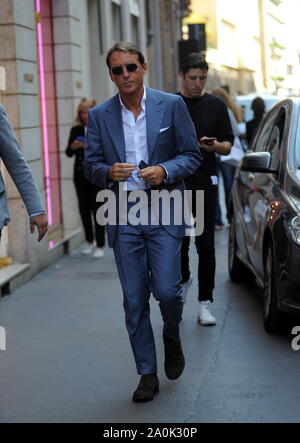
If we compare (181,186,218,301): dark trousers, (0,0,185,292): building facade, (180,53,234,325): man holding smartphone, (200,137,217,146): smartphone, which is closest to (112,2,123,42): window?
(0,0,185,292): building facade

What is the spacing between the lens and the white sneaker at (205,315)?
8445 millimetres

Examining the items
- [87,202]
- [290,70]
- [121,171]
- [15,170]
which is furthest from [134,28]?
[290,70]

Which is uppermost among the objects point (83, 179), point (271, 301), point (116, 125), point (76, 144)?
point (76, 144)

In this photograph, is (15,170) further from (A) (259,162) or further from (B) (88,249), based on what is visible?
(B) (88,249)

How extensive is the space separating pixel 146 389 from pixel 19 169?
146 centimetres

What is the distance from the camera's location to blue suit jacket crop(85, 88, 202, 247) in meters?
6.11

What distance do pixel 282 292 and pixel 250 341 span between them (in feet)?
1.64

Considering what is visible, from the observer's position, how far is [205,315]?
8.46m

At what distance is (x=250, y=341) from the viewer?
25.6 ft

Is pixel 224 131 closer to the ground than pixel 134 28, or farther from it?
closer to the ground

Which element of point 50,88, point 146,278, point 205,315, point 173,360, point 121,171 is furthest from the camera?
point 50,88

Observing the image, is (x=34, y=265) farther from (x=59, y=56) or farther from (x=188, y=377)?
(x=188, y=377)

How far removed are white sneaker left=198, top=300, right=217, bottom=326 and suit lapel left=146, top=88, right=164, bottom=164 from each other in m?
2.59

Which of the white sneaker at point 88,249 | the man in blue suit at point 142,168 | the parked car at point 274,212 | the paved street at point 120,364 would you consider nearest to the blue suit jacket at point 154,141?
the man in blue suit at point 142,168
